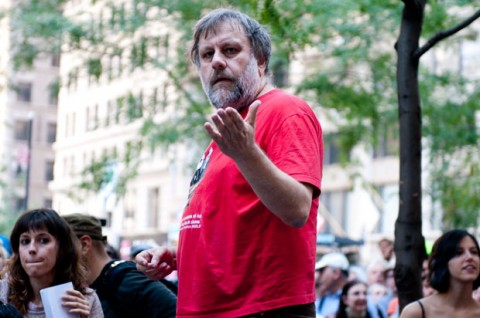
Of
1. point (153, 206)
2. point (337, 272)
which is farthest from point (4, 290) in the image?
point (153, 206)

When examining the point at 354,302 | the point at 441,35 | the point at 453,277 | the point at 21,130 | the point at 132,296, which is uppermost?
the point at 21,130

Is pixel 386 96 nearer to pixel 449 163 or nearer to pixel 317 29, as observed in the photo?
pixel 449 163

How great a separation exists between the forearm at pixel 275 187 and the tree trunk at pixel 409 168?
3.52 meters

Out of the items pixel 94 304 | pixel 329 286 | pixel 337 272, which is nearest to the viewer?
pixel 94 304

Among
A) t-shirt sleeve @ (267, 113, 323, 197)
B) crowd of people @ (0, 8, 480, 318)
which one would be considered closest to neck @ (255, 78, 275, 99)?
crowd of people @ (0, 8, 480, 318)

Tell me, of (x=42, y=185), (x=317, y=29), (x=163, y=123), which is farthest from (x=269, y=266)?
(x=42, y=185)

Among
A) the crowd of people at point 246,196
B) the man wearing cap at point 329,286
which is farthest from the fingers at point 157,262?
the man wearing cap at point 329,286

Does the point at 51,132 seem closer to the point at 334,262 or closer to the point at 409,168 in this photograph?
the point at 334,262

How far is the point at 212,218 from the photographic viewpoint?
4254 millimetres

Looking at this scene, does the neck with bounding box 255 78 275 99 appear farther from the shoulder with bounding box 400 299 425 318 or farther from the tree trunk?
the tree trunk

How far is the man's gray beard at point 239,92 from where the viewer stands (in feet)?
14.6

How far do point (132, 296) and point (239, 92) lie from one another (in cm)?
214

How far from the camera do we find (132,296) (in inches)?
Result: 246

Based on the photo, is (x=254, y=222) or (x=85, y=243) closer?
(x=254, y=222)
